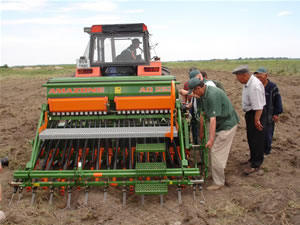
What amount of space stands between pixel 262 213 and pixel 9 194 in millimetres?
3577

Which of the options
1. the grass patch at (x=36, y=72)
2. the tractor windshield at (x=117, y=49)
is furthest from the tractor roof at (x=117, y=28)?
the grass patch at (x=36, y=72)

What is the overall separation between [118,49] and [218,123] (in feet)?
10.4

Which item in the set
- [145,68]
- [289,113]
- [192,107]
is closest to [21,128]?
[145,68]

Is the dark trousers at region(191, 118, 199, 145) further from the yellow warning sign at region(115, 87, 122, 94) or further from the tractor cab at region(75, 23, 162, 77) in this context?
the yellow warning sign at region(115, 87, 122, 94)

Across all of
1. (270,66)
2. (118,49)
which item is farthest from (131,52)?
(270,66)

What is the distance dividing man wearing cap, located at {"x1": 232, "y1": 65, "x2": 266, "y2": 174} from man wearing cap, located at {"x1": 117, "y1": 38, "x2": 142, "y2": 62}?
8.52 ft

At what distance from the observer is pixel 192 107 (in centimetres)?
647

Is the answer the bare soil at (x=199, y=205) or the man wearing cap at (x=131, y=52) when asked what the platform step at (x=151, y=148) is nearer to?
the bare soil at (x=199, y=205)

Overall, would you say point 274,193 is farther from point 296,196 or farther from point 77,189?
point 77,189

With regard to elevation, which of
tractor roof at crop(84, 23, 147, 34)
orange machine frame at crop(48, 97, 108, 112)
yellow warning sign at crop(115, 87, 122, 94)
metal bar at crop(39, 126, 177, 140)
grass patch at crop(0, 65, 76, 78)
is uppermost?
tractor roof at crop(84, 23, 147, 34)

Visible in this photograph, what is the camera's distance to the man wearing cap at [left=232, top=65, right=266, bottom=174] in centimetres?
A: 511

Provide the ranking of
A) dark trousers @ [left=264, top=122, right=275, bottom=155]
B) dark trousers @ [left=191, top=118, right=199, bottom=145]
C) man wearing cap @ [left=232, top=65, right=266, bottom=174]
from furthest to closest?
1. dark trousers @ [left=191, top=118, right=199, bottom=145]
2. dark trousers @ [left=264, top=122, right=275, bottom=155]
3. man wearing cap @ [left=232, top=65, right=266, bottom=174]

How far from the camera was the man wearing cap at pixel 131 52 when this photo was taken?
6996 millimetres

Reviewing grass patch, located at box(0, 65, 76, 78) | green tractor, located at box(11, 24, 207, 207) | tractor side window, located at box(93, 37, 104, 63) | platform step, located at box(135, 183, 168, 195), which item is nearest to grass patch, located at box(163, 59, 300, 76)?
grass patch, located at box(0, 65, 76, 78)
